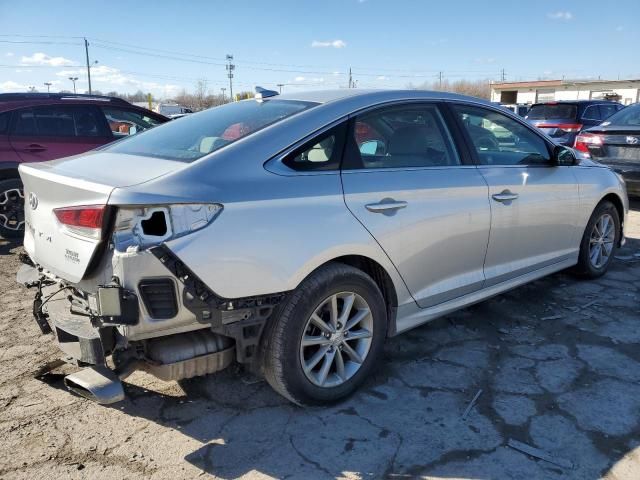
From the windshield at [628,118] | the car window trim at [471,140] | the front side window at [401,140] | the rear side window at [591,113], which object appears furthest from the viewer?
the rear side window at [591,113]

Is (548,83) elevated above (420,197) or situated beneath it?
elevated above

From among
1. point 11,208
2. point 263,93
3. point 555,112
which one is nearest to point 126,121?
point 11,208

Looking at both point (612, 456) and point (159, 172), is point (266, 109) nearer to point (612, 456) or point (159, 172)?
point (159, 172)

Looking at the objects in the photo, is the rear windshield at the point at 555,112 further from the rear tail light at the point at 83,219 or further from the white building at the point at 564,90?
the white building at the point at 564,90

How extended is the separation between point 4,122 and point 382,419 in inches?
225

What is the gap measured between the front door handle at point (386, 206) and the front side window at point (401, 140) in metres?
0.22

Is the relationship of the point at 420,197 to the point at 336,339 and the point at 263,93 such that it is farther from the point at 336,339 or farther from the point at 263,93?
the point at 263,93

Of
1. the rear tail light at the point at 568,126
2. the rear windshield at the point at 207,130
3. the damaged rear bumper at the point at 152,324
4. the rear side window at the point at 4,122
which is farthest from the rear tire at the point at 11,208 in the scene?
the rear tail light at the point at 568,126

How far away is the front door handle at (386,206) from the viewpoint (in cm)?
283

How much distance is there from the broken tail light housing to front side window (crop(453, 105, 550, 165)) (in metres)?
2.10

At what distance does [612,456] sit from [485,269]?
1401mm

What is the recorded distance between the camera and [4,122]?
20.4ft

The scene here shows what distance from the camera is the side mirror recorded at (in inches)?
161

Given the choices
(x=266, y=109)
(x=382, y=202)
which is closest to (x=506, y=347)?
(x=382, y=202)
